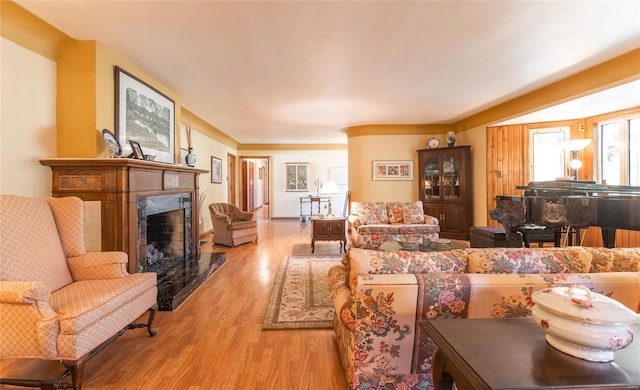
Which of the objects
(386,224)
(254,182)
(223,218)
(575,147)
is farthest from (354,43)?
(254,182)

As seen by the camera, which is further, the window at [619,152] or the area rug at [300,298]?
the window at [619,152]

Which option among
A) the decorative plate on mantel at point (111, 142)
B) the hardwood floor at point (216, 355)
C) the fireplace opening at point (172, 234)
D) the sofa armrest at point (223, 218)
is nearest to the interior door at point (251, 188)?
the sofa armrest at point (223, 218)

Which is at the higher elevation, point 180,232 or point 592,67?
point 592,67

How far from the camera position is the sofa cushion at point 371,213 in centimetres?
524

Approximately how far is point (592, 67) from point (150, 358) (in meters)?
5.15

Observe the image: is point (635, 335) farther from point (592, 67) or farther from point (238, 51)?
point (592, 67)

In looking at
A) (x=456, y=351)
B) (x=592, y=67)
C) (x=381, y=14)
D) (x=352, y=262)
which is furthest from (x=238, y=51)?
(x=592, y=67)

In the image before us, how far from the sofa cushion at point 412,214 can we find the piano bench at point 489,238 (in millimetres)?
980

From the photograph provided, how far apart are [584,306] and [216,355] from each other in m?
2.04

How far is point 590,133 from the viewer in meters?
4.79

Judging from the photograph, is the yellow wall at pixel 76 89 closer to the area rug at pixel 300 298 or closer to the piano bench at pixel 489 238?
the piano bench at pixel 489 238

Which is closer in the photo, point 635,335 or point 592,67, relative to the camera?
point 635,335

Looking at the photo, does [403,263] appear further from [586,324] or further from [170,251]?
[170,251]

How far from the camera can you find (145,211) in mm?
3051
